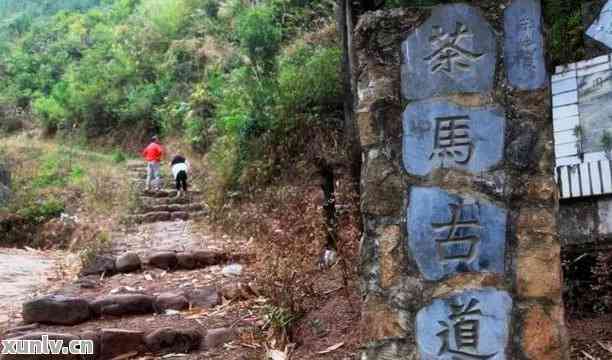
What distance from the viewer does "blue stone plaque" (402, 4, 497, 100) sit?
2666 mm

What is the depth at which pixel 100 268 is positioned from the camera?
265 inches

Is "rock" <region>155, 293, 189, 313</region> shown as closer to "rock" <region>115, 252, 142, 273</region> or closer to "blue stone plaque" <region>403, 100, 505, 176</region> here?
"rock" <region>115, 252, 142, 273</region>

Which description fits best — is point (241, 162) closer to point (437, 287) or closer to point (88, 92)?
point (437, 287)

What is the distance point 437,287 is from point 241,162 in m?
7.08

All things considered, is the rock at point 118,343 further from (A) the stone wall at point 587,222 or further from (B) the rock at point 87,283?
(A) the stone wall at point 587,222

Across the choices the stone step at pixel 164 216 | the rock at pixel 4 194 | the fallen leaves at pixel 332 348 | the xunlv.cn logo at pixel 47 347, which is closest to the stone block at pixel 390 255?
the fallen leaves at pixel 332 348

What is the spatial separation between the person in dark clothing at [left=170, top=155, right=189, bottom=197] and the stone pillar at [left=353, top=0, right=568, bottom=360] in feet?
31.0

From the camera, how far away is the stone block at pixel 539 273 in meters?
2.57

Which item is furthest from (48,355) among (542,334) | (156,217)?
(156,217)

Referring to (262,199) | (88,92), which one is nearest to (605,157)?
(262,199)

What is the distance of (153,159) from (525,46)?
10.2 m

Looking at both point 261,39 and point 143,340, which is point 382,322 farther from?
point 261,39

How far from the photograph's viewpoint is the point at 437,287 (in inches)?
104

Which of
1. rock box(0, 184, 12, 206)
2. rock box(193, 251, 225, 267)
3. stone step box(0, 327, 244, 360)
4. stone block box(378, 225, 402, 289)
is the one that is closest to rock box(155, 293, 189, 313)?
stone step box(0, 327, 244, 360)
